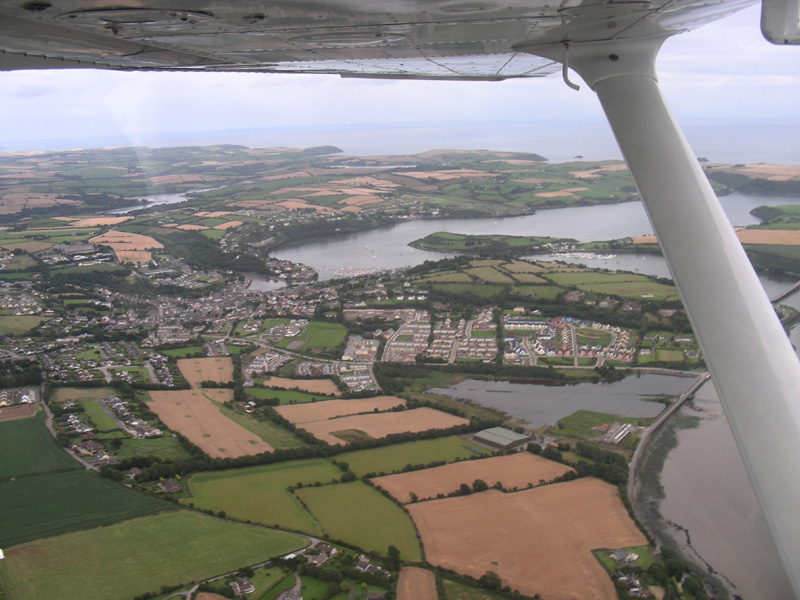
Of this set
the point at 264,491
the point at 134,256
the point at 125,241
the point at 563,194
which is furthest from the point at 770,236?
the point at 125,241

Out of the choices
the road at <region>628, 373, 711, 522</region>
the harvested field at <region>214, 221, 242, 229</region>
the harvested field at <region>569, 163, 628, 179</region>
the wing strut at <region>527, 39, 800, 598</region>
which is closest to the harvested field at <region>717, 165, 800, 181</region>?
the harvested field at <region>569, 163, 628, 179</region>

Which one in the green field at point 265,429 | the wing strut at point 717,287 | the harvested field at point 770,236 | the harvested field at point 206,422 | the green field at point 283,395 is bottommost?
the harvested field at point 206,422

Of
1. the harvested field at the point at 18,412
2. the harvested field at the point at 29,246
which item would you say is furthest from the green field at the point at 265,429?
the harvested field at the point at 29,246

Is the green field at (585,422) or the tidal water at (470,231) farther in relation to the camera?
the tidal water at (470,231)

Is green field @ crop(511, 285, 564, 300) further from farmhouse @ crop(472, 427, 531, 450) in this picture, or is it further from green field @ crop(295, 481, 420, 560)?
green field @ crop(295, 481, 420, 560)

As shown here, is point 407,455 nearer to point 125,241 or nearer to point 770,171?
point 125,241

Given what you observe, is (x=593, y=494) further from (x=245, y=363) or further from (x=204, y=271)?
(x=204, y=271)

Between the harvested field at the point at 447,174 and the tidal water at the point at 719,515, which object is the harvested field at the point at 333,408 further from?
the harvested field at the point at 447,174
